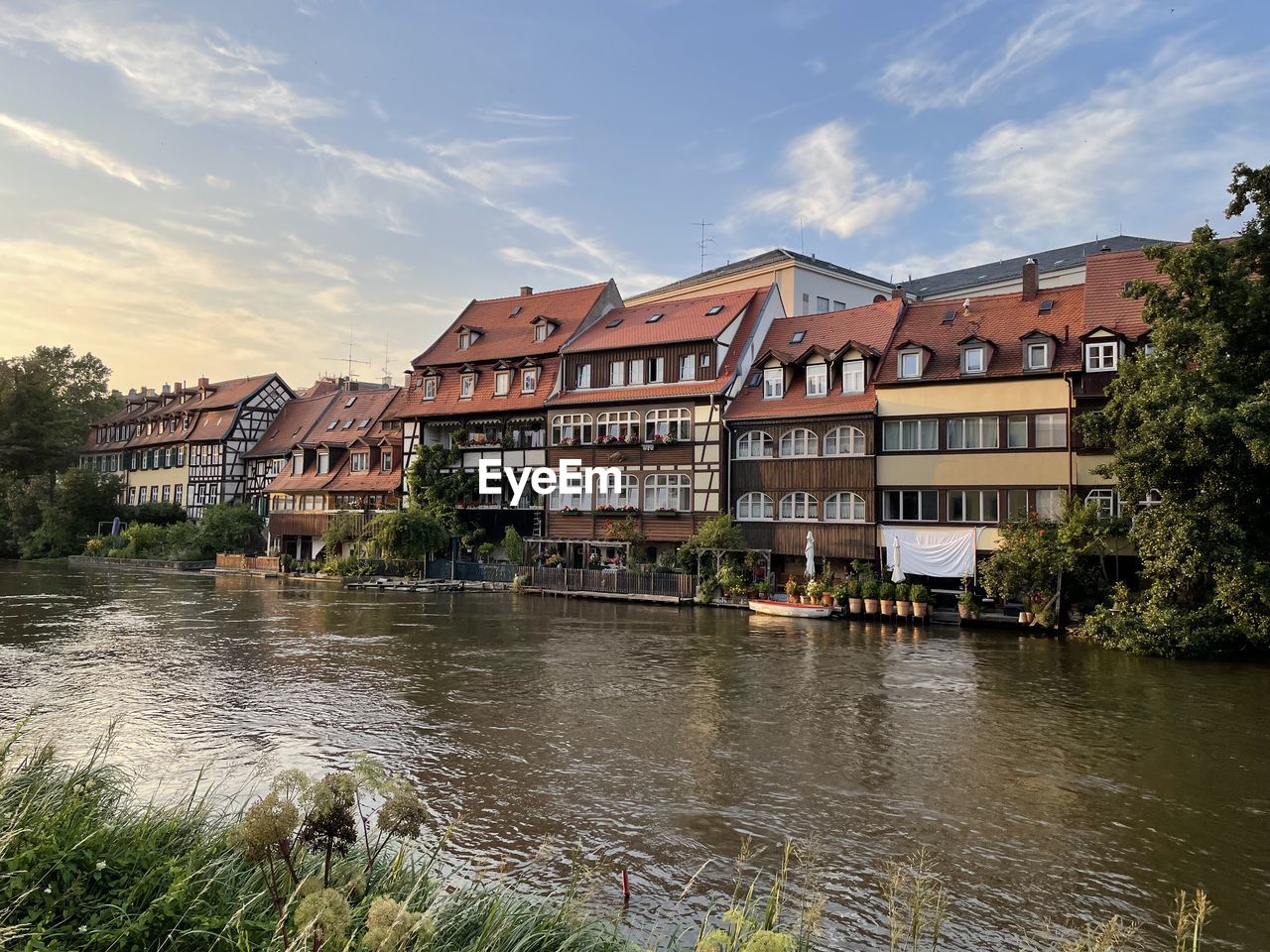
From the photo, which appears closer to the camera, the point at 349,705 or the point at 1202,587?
the point at 349,705

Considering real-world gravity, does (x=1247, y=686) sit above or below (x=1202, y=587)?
below

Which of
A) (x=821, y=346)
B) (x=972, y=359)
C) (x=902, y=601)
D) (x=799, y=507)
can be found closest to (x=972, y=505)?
(x=902, y=601)

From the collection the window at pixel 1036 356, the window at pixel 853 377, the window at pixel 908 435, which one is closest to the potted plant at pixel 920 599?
the window at pixel 908 435

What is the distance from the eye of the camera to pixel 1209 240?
23938 millimetres

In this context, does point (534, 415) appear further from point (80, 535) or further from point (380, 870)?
point (80, 535)

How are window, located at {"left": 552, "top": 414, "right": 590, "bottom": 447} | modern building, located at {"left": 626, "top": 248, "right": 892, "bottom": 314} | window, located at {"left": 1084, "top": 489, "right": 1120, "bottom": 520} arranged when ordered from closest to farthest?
window, located at {"left": 1084, "top": 489, "right": 1120, "bottom": 520}, window, located at {"left": 552, "top": 414, "right": 590, "bottom": 447}, modern building, located at {"left": 626, "top": 248, "right": 892, "bottom": 314}

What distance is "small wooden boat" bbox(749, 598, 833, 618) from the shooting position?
30531mm

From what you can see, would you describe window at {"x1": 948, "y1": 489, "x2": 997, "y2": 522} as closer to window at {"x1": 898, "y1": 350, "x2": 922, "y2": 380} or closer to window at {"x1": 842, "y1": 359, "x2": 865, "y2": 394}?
window at {"x1": 898, "y1": 350, "x2": 922, "y2": 380}

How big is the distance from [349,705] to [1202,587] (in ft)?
75.9

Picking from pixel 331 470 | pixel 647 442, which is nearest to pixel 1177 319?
pixel 647 442

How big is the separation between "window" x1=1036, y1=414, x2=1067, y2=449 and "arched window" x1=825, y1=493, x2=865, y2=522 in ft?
21.6

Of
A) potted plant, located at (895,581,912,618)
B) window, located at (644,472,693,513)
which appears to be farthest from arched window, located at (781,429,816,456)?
potted plant, located at (895,581,912,618)

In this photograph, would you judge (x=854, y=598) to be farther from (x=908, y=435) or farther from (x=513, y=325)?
(x=513, y=325)

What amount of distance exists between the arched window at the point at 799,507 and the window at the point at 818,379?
14.1ft
